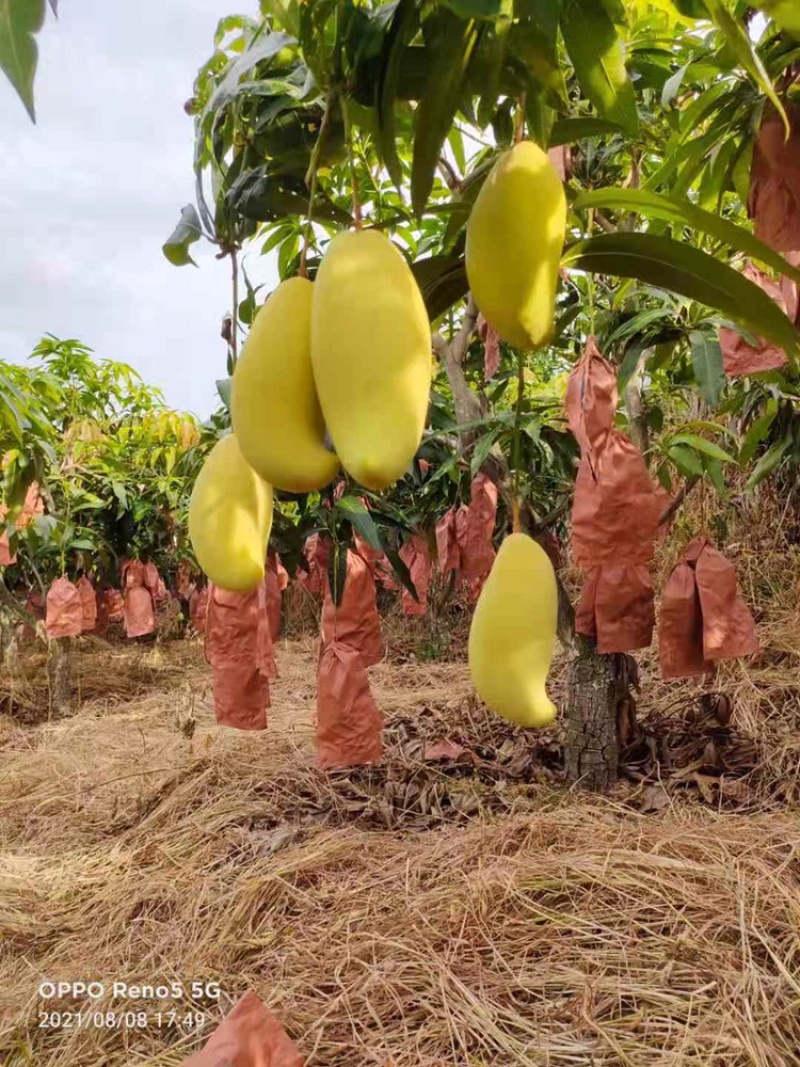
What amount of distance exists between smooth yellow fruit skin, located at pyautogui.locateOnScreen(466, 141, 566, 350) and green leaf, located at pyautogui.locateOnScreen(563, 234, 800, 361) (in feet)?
0.28

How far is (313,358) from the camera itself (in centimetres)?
31

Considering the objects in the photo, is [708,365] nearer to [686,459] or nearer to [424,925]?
[686,459]

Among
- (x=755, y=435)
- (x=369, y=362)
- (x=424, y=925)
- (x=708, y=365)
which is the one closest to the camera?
(x=369, y=362)

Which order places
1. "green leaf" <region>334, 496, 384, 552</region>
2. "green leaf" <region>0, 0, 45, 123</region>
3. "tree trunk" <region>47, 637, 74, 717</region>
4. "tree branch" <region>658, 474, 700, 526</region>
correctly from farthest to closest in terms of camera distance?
"tree trunk" <region>47, 637, 74, 717</region>
"tree branch" <region>658, 474, 700, 526</region>
"green leaf" <region>334, 496, 384, 552</region>
"green leaf" <region>0, 0, 45, 123</region>

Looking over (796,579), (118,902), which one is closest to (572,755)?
(118,902)

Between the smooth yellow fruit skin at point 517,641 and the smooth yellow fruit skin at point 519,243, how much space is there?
137 mm

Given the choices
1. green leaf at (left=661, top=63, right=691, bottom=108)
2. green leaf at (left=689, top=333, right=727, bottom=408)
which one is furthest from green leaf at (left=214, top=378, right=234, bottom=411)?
green leaf at (left=689, top=333, right=727, bottom=408)

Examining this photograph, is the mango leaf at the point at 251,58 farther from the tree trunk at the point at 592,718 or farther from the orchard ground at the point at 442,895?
the tree trunk at the point at 592,718

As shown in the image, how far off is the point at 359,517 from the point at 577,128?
1099mm

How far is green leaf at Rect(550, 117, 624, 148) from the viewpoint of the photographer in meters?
0.48

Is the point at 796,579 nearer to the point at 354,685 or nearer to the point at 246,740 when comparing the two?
the point at 246,740

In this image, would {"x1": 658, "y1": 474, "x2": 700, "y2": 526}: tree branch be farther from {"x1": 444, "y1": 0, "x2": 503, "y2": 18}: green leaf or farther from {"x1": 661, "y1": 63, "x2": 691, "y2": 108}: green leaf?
{"x1": 444, "y1": 0, "x2": 503, "y2": 18}: green leaf

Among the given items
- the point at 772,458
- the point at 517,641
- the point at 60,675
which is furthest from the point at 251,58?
the point at 60,675

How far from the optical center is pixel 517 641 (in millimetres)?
422
